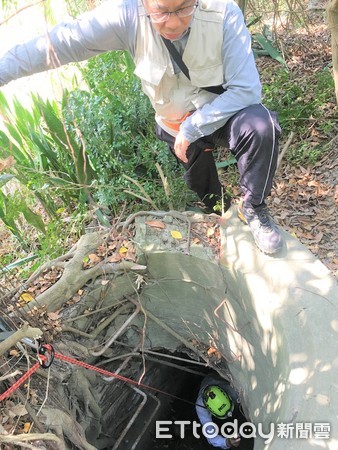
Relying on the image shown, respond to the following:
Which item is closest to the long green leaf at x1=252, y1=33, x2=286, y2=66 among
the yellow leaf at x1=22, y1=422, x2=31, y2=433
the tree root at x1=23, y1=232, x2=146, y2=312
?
the tree root at x1=23, y1=232, x2=146, y2=312

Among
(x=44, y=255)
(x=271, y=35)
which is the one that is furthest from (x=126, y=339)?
(x=271, y=35)

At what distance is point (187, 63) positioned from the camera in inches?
73.4

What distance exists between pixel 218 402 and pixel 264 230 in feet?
6.27

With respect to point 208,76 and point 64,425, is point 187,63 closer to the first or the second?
point 208,76

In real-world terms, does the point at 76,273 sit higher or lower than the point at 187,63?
lower

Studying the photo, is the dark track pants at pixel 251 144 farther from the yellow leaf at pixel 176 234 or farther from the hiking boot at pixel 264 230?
the yellow leaf at pixel 176 234

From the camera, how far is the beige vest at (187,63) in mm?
1764

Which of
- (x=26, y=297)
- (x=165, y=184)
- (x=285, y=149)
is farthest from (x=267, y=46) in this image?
(x=26, y=297)

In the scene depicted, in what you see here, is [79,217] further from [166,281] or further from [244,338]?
[244,338]

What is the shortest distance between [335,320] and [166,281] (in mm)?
1146

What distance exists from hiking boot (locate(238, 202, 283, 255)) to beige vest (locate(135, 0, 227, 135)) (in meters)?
0.66

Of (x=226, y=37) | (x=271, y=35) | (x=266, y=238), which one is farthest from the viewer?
(x=271, y=35)

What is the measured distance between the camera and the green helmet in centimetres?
357

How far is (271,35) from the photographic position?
455 centimetres
